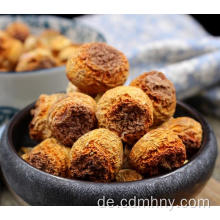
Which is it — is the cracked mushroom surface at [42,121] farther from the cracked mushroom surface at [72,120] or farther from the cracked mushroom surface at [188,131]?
the cracked mushroom surface at [188,131]

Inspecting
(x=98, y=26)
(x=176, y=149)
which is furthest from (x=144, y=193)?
(x=98, y=26)

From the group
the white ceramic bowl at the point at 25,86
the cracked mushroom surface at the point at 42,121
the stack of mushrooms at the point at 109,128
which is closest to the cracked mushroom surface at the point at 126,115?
the stack of mushrooms at the point at 109,128

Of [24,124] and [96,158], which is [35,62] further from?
[96,158]

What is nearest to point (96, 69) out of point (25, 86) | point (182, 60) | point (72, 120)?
point (72, 120)

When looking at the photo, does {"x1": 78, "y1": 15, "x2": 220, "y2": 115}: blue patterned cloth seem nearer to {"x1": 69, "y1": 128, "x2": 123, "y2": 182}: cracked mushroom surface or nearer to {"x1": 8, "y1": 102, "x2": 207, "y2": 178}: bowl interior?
{"x1": 8, "y1": 102, "x2": 207, "y2": 178}: bowl interior

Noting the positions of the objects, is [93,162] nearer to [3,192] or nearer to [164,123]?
[164,123]
